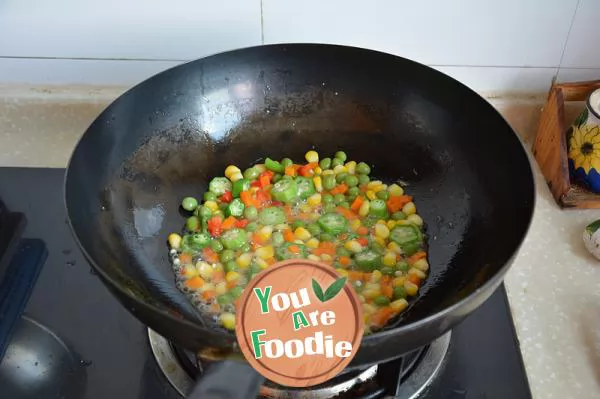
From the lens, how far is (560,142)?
1130 millimetres

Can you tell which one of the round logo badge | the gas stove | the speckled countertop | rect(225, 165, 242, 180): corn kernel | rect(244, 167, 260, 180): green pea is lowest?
the gas stove

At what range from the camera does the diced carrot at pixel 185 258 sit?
1.01 metres

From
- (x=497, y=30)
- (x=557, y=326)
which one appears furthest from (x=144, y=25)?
(x=557, y=326)

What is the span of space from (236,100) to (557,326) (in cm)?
65

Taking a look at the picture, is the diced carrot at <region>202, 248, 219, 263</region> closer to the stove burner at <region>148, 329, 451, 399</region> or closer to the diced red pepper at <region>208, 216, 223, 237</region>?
the diced red pepper at <region>208, 216, 223, 237</region>

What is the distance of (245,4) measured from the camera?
3.75ft

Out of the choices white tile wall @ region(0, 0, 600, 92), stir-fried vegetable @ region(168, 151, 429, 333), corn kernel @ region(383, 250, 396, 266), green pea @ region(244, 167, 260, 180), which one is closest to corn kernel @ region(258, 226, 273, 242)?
stir-fried vegetable @ region(168, 151, 429, 333)

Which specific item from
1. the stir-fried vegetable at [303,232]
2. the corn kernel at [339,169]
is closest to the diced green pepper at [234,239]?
the stir-fried vegetable at [303,232]

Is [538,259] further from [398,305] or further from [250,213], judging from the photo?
[250,213]

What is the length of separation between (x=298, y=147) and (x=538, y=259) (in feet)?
1.54

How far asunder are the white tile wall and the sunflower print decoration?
0.52ft

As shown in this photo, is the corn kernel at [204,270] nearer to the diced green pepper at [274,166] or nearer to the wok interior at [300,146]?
the wok interior at [300,146]

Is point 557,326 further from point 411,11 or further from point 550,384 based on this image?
point 411,11

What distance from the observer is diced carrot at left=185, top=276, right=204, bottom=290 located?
3.20 ft
